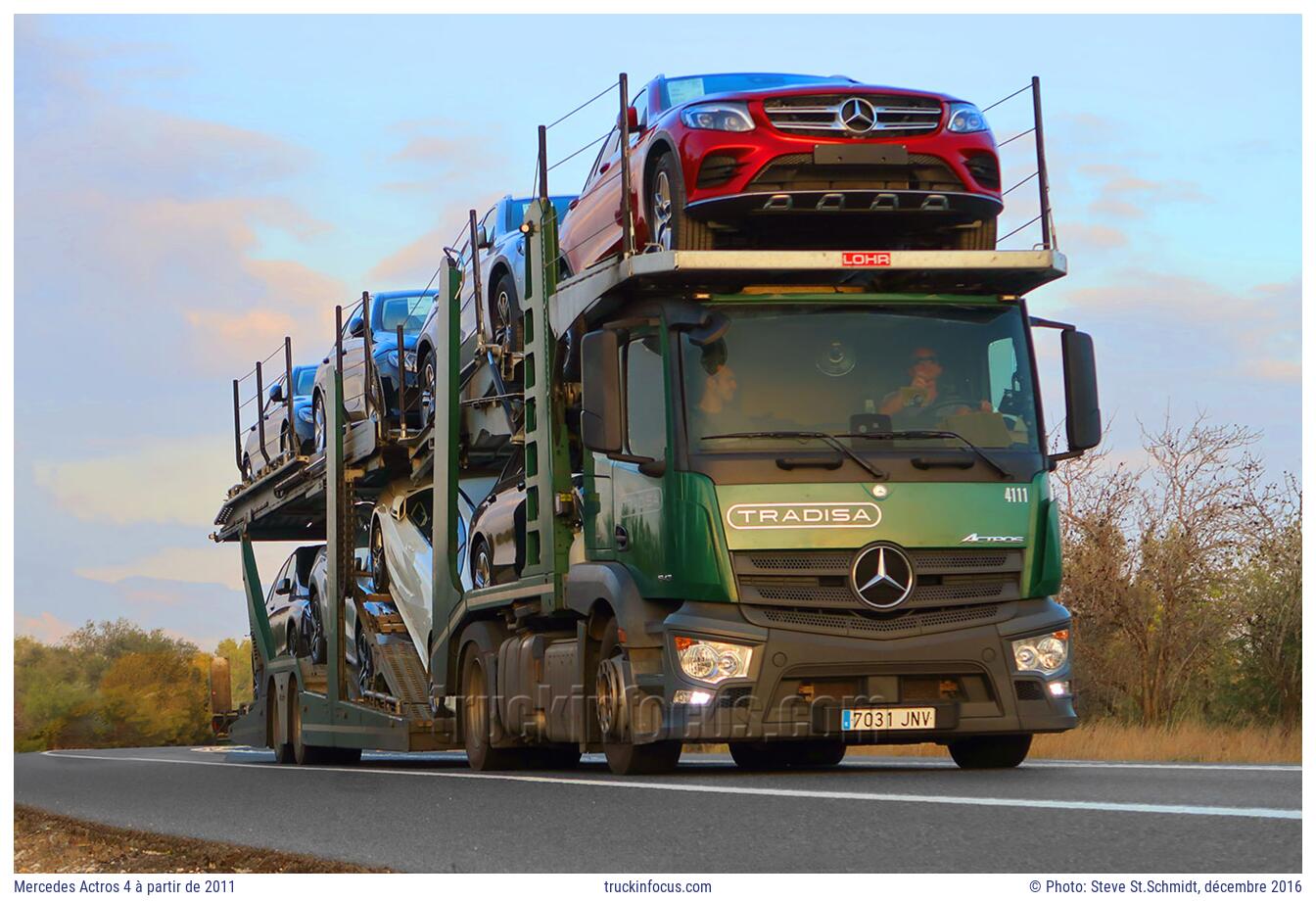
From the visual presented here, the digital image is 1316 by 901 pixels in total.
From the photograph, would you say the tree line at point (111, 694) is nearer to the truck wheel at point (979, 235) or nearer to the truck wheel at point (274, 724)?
the truck wheel at point (274, 724)

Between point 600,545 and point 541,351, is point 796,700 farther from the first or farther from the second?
point 541,351

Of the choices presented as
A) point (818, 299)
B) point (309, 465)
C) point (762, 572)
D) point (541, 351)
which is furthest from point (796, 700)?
point (309, 465)

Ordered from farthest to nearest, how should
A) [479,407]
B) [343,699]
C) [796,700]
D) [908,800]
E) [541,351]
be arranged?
[343,699], [479,407], [541,351], [796,700], [908,800]

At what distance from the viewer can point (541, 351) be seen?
13.6m

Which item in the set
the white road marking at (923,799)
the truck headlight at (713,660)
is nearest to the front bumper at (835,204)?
the truck headlight at (713,660)

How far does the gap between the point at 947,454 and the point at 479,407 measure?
15.5 feet

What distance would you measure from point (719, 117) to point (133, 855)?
215 inches

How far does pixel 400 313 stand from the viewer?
1917 centimetres

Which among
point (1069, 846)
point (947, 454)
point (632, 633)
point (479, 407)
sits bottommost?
point (1069, 846)

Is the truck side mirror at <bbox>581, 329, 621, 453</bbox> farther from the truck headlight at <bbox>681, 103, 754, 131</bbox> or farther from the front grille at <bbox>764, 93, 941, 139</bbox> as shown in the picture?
the front grille at <bbox>764, 93, 941, 139</bbox>

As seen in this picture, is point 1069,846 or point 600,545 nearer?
point 1069,846

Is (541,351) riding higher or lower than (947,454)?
higher

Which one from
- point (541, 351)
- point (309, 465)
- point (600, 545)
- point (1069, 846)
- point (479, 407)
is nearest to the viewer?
point (1069, 846)

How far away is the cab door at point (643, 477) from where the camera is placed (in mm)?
11625
